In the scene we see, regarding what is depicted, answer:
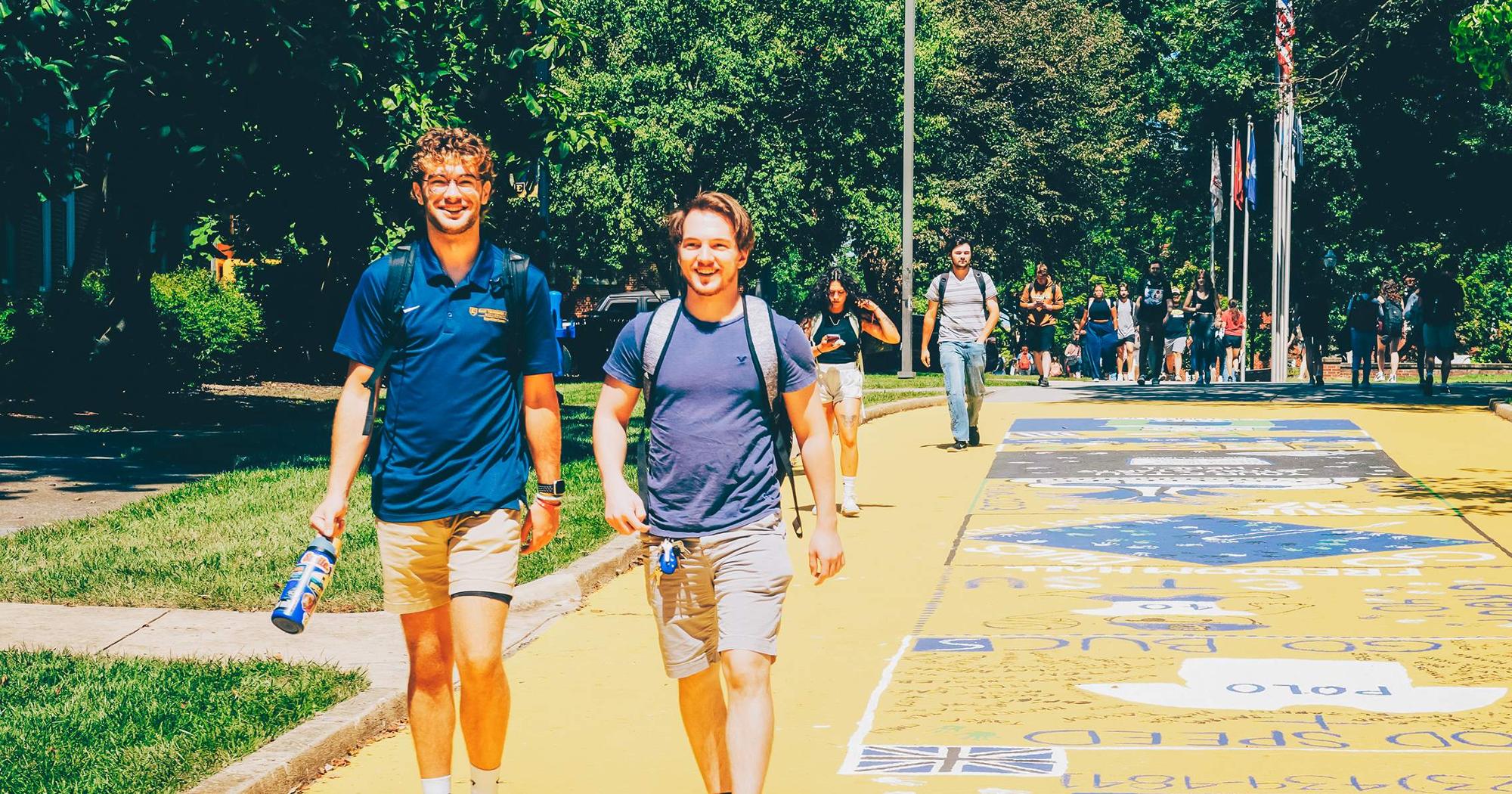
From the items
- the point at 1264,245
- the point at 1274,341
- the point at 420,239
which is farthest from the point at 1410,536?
the point at 1264,245

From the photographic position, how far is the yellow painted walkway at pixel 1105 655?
19.6ft

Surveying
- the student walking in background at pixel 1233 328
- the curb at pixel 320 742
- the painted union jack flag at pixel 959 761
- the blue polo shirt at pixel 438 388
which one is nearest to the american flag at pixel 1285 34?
the student walking in background at pixel 1233 328

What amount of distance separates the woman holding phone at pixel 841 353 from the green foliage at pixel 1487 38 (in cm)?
563

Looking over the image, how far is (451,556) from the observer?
5.11 metres

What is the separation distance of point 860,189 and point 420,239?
37.5m

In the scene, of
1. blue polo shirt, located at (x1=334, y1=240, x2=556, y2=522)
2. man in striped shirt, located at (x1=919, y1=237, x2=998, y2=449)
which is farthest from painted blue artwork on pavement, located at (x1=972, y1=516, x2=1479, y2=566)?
blue polo shirt, located at (x1=334, y1=240, x2=556, y2=522)

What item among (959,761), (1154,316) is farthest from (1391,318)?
(959,761)

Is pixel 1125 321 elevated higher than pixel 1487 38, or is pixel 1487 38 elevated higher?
pixel 1487 38

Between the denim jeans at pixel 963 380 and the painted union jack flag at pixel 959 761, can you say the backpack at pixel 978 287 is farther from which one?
the painted union jack flag at pixel 959 761

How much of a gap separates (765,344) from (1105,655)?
132 inches

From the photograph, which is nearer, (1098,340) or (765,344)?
(765,344)

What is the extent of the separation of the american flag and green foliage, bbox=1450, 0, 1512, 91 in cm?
1106

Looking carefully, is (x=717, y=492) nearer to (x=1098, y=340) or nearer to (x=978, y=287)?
(x=978, y=287)

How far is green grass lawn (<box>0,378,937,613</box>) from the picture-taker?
899cm
